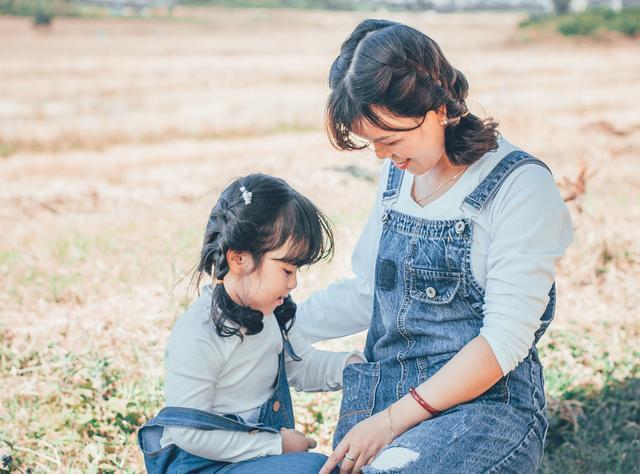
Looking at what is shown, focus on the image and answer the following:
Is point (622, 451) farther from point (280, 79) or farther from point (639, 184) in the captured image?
point (280, 79)

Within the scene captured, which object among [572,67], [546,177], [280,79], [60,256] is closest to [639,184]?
[60,256]

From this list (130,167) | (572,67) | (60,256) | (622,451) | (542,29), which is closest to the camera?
(622,451)

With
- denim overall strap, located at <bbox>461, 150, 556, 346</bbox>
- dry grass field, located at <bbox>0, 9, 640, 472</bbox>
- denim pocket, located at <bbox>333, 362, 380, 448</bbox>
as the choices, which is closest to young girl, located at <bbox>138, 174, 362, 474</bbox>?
denim pocket, located at <bbox>333, 362, 380, 448</bbox>

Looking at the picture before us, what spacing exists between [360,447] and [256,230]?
578 mm

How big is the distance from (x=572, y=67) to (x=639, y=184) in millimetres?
12332

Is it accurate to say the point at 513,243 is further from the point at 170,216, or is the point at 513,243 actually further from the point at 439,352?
the point at 170,216

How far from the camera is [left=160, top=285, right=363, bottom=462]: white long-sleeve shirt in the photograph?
6.72ft

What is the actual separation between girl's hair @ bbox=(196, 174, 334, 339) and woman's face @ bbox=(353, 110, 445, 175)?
23 cm

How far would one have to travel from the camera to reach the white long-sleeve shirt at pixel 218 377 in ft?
6.72

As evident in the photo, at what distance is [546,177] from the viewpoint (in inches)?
82.3

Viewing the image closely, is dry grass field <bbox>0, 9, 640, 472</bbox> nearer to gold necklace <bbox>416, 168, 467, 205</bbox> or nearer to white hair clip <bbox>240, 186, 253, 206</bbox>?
gold necklace <bbox>416, 168, 467, 205</bbox>

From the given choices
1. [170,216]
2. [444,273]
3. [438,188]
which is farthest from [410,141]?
[170,216]

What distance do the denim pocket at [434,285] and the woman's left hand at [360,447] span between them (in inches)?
12.5

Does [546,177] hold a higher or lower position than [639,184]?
higher
